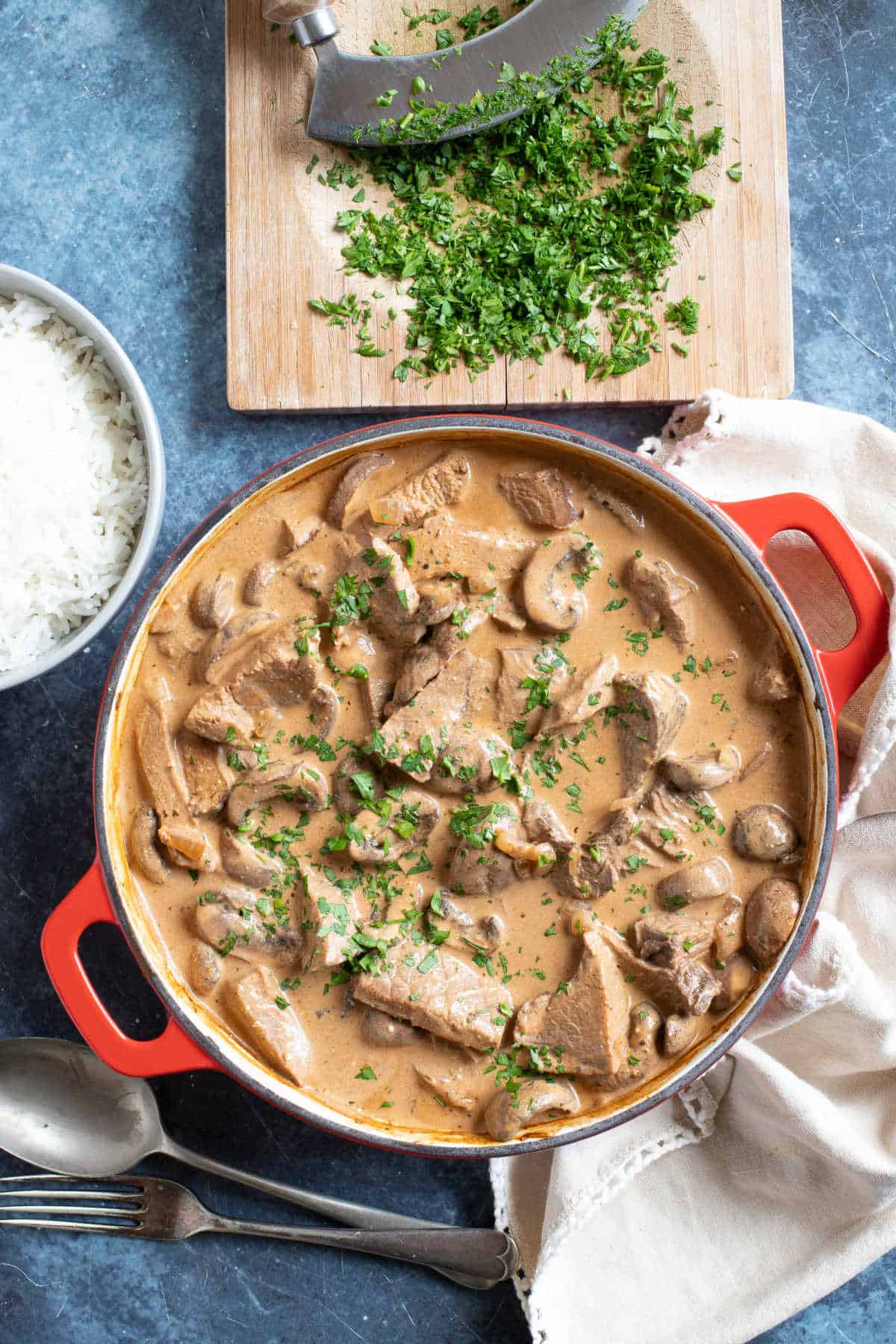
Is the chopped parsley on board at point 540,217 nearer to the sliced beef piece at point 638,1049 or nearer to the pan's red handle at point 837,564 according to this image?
the pan's red handle at point 837,564

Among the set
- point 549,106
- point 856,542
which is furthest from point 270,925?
point 549,106

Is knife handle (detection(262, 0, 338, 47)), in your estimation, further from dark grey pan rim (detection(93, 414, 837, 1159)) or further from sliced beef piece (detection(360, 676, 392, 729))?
sliced beef piece (detection(360, 676, 392, 729))

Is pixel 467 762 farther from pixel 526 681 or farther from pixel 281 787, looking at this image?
pixel 281 787

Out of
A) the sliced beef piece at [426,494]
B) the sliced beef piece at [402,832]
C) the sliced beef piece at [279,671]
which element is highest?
the sliced beef piece at [426,494]

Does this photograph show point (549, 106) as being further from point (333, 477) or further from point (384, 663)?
point (384, 663)

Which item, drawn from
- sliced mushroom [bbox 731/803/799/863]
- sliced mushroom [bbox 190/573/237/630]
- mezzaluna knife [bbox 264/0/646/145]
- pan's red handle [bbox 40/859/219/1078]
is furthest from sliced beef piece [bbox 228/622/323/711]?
mezzaluna knife [bbox 264/0/646/145]

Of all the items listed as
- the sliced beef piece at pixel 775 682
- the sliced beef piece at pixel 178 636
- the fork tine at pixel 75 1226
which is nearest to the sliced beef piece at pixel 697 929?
the sliced beef piece at pixel 775 682
